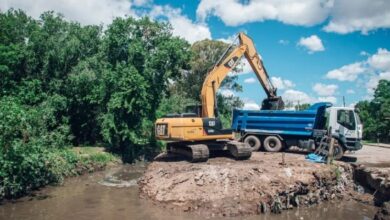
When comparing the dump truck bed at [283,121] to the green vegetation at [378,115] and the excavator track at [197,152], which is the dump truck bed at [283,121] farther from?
the green vegetation at [378,115]

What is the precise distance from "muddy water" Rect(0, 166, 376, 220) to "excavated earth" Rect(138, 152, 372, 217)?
406mm

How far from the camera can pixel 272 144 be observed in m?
19.2

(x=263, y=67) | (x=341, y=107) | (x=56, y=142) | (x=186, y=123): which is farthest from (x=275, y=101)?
(x=56, y=142)

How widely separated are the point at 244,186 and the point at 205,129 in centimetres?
367

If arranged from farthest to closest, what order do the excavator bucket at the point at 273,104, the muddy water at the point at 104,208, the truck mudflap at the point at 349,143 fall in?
the excavator bucket at the point at 273,104, the truck mudflap at the point at 349,143, the muddy water at the point at 104,208

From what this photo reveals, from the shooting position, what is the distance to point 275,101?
65.3ft

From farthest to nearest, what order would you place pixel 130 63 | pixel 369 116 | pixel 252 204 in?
pixel 369 116, pixel 130 63, pixel 252 204

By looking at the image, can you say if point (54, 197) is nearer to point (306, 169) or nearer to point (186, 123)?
point (186, 123)

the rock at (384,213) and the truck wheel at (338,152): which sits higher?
the truck wheel at (338,152)

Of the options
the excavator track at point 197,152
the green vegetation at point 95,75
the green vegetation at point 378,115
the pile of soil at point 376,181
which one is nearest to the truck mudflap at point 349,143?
the pile of soil at point 376,181

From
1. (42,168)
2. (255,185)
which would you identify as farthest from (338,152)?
(42,168)

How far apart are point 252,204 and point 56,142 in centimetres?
1050

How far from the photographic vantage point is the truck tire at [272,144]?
62.2 ft

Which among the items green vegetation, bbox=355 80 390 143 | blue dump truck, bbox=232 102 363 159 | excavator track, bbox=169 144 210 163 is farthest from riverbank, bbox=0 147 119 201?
green vegetation, bbox=355 80 390 143
